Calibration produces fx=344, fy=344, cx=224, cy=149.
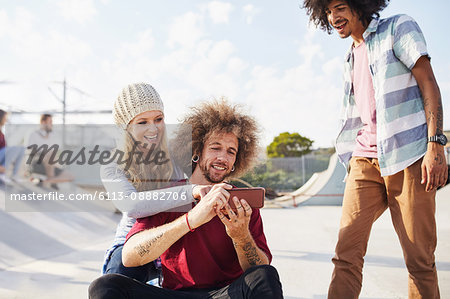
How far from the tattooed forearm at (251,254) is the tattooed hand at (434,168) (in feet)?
2.67

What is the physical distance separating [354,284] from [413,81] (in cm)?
102

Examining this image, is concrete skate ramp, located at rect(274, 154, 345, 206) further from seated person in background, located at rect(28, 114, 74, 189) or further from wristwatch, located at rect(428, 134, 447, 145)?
wristwatch, located at rect(428, 134, 447, 145)

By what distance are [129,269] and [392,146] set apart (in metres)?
1.37

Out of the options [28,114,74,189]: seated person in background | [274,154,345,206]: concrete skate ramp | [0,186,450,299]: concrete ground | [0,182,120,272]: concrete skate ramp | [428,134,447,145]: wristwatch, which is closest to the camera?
[428,134,447,145]: wristwatch

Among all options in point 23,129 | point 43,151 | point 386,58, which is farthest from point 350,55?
point 23,129

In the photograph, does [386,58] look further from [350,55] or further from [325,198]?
[325,198]

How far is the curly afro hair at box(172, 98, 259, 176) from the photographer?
6.01ft

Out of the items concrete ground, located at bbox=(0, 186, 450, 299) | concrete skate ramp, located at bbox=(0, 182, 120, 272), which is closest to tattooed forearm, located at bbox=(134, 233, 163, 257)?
concrete ground, located at bbox=(0, 186, 450, 299)

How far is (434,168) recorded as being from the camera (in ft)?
4.93

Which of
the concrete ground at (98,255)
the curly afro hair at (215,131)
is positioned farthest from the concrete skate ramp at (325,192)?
the curly afro hair at (215,131)

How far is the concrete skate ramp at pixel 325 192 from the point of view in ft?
33.2

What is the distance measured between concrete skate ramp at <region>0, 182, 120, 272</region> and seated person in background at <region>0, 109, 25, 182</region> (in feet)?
1.32

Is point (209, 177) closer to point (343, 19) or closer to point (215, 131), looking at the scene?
point (215, 131)

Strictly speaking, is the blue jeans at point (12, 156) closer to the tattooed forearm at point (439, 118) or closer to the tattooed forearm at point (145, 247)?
the tattooed forearm at point (145, 247)
